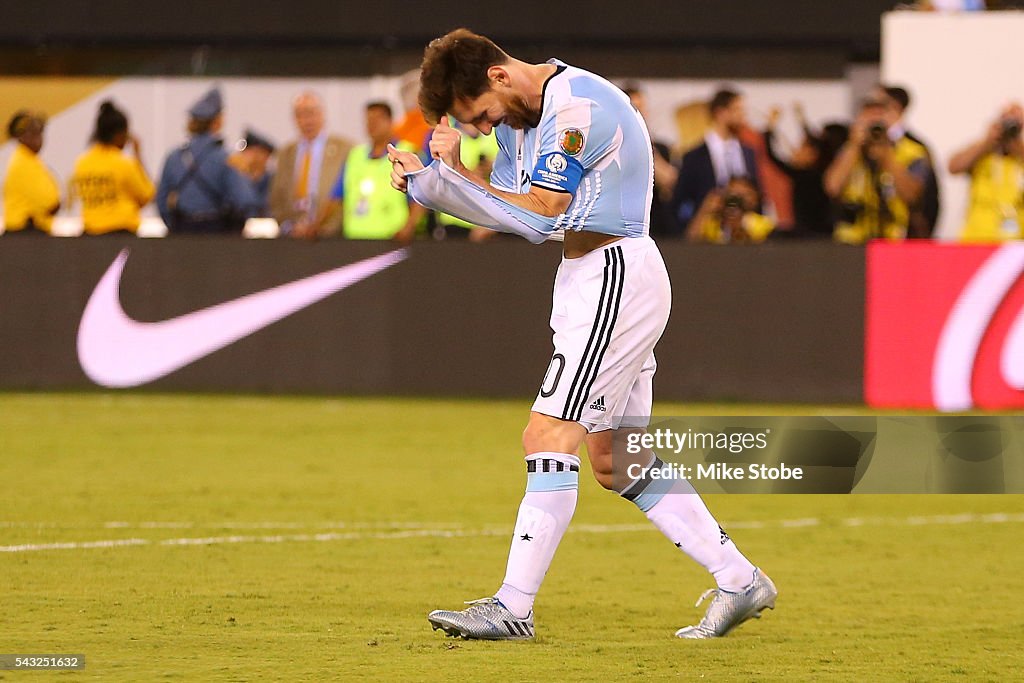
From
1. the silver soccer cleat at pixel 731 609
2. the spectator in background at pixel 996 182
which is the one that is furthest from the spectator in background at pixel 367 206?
the silver soccer cleat at pixel 731 609

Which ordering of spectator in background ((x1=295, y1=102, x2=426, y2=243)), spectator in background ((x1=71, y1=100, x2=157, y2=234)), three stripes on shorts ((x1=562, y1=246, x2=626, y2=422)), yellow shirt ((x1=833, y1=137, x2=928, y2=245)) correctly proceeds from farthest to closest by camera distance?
spectator in background ((x1=295, y1=102, x2=426, y2=243)), spectator in background ((x1=71, y1=100, x2=157, y2=234)), yellow shirt ((x1=833, y1=137, x2=928, y2=245)), three stripes on shorts ((x1=562, y1=246, x2=626, y2=422))

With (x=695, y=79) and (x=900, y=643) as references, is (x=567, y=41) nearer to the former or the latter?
(x=695, y=79)

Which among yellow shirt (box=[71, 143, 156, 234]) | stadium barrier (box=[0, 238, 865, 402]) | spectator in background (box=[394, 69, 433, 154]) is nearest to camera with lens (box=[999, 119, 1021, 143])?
stadium barrier (box=[0, 238, 865, 402])

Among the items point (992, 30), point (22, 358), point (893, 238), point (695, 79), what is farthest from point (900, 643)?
point (695, 79)

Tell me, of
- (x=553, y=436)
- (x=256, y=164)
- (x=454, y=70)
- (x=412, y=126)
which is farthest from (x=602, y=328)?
(x=256, y=164)

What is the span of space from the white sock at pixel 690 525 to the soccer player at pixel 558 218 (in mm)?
321

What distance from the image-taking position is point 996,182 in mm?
15461

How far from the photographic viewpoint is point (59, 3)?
25.1m

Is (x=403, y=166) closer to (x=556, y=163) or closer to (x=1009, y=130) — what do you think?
(x=556, y=163)

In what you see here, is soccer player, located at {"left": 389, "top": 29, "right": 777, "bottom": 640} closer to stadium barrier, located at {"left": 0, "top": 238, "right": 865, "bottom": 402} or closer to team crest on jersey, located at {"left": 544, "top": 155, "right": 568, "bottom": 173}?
team crest on jersey, located at {"left": 544, "top": 155, "right": 568, "bottom": 173}

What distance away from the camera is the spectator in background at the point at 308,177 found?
16.0m

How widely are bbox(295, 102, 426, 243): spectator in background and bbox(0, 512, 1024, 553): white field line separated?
6.33 meters

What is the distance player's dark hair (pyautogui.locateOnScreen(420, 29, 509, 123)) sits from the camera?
636 centimetres

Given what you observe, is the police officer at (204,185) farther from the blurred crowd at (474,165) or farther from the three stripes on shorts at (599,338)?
the three stripes on shorts at (599,338)
